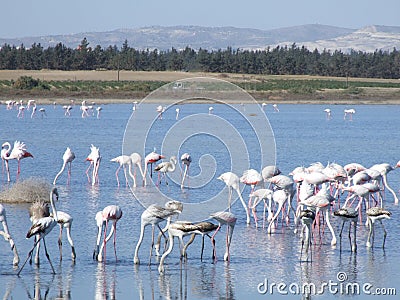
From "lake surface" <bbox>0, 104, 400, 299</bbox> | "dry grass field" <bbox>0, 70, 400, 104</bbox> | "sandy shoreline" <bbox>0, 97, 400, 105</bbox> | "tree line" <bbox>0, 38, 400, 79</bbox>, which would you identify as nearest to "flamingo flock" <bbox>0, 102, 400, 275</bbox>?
"lake surface" <bbox>0, 104, 400, 299</bbox>

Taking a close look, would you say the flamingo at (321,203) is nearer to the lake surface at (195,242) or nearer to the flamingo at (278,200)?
the lake surface at (195,242)

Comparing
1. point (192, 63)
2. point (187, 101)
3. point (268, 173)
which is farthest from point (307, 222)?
point (192, 63)

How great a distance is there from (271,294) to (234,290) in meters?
0.43

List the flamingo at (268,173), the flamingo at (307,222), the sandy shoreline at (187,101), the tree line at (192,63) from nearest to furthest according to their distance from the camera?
the flamingo at (307,222) < the flamingo at (268,173) < the sandy shoreline at (187,101) < the tree line at (192,63)

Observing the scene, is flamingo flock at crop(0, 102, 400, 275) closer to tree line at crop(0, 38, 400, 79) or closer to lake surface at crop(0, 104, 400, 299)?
lake surface at crop(0, 104, 400, 299)

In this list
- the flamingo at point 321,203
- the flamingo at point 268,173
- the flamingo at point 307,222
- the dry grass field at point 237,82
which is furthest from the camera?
the dry grass field at point 237,82

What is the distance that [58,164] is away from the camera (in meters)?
22.8

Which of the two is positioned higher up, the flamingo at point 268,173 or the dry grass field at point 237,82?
the flamingo at point 268,173

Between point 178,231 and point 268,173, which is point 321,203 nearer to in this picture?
point 178,231

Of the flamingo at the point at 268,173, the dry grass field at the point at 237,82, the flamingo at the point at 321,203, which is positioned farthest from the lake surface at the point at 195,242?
the dry grass field at the point at 237,82

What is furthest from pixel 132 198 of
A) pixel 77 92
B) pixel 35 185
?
pixel 77 92

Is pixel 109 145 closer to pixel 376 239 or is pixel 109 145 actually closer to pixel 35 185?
pixel 35 185

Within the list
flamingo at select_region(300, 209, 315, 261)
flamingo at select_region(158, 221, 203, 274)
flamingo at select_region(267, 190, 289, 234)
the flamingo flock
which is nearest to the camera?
flamingo at select_region(158, 221, 203, 274)

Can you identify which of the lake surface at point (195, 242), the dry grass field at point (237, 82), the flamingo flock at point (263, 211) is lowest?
the dry grass field at point (237, 82)
